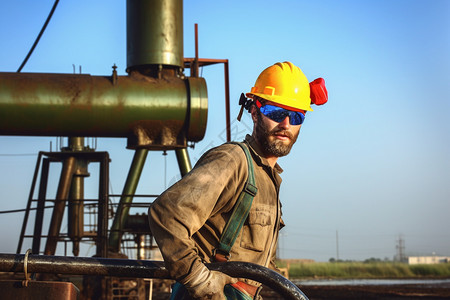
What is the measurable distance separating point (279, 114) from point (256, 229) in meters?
0.55

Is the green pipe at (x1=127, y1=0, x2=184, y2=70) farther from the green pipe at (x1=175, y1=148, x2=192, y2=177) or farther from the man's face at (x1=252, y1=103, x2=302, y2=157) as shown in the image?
the man's face at (x1=252, y1=103, x2=302, y2=157)

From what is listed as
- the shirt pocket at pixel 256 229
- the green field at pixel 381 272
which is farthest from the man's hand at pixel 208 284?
the green field at pixel 381 272

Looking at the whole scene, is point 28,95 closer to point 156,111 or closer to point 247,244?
point 156,111

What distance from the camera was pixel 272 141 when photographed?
2.91 meters

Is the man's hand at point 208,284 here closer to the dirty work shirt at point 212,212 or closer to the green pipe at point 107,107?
the dirty work shirt at point 212,212

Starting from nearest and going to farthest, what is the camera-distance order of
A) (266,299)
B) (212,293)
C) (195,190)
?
(212,293)
(195,190)
(266,299)

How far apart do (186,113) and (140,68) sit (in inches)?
43.8

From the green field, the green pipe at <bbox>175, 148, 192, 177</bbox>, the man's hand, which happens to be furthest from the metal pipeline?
the green field

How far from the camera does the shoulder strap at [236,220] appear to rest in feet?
8.54

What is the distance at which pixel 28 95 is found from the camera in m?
9.03

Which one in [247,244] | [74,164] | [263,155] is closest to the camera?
[247,244]

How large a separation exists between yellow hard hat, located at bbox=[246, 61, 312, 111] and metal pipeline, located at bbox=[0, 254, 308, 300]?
1102 millimetres

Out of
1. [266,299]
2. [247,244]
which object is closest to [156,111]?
[247,244]

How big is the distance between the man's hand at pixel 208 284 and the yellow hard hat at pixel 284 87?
103 centimetres
